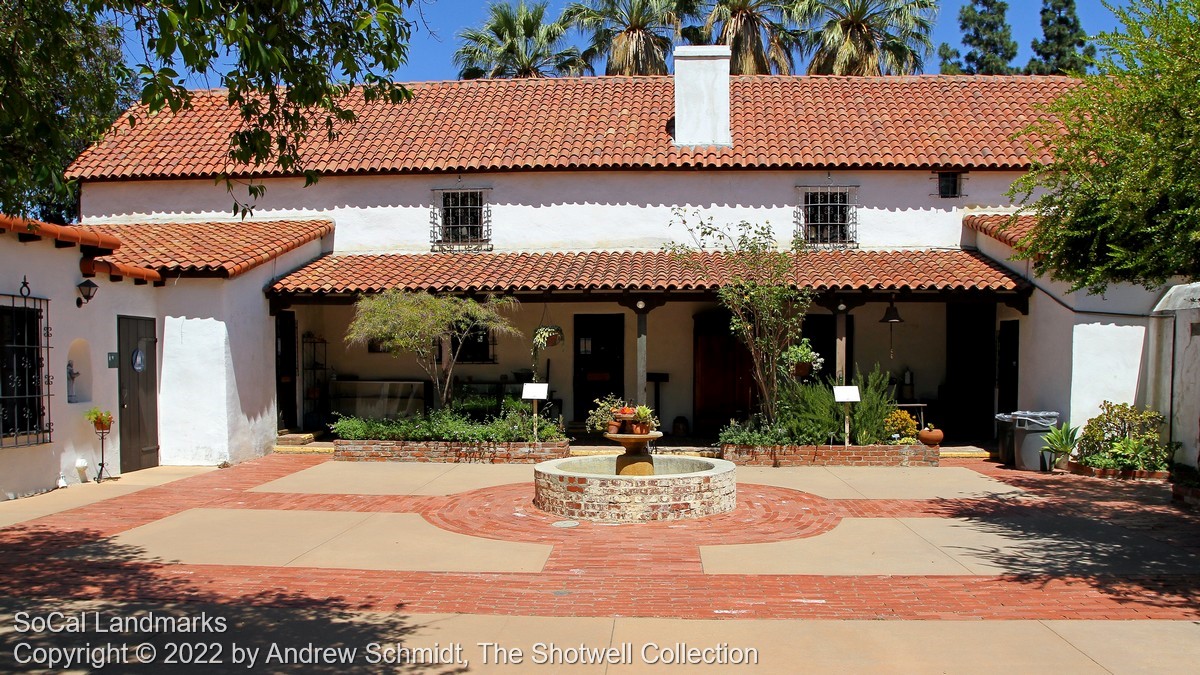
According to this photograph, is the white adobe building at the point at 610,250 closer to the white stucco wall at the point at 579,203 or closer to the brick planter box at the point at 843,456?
the white stucco wall at the point at 579,203

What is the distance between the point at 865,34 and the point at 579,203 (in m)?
13.3

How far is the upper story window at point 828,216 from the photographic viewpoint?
16.3 meters

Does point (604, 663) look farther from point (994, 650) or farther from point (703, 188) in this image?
point (703, 188)

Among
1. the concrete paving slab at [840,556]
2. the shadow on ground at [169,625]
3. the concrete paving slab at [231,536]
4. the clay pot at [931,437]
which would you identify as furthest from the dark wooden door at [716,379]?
the shadow on ground at [169,625]

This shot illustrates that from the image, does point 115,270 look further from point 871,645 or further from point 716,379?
point 871,645

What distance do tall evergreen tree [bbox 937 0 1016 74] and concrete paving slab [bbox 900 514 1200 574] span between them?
32.1m

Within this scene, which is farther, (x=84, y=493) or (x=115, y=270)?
(x=115, y=270)

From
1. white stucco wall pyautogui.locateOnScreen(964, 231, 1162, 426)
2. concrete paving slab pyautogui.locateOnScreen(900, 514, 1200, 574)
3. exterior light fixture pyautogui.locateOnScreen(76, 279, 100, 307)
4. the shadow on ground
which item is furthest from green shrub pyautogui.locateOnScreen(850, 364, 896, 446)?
exterior light fixture pyautogui.locateOnScreen(76, 279, 100, 307)

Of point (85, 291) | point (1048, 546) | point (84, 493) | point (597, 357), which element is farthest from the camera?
point (597, 357)

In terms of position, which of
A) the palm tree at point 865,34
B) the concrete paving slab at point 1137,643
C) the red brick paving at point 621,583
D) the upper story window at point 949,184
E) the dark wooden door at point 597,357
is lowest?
the red brick paving at point 621,583

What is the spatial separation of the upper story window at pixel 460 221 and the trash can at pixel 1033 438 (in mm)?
9699

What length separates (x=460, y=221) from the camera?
55.3ft

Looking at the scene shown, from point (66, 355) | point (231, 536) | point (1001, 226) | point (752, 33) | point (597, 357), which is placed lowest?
point (231, 536)

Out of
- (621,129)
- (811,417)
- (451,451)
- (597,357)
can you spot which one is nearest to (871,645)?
(811,417)
